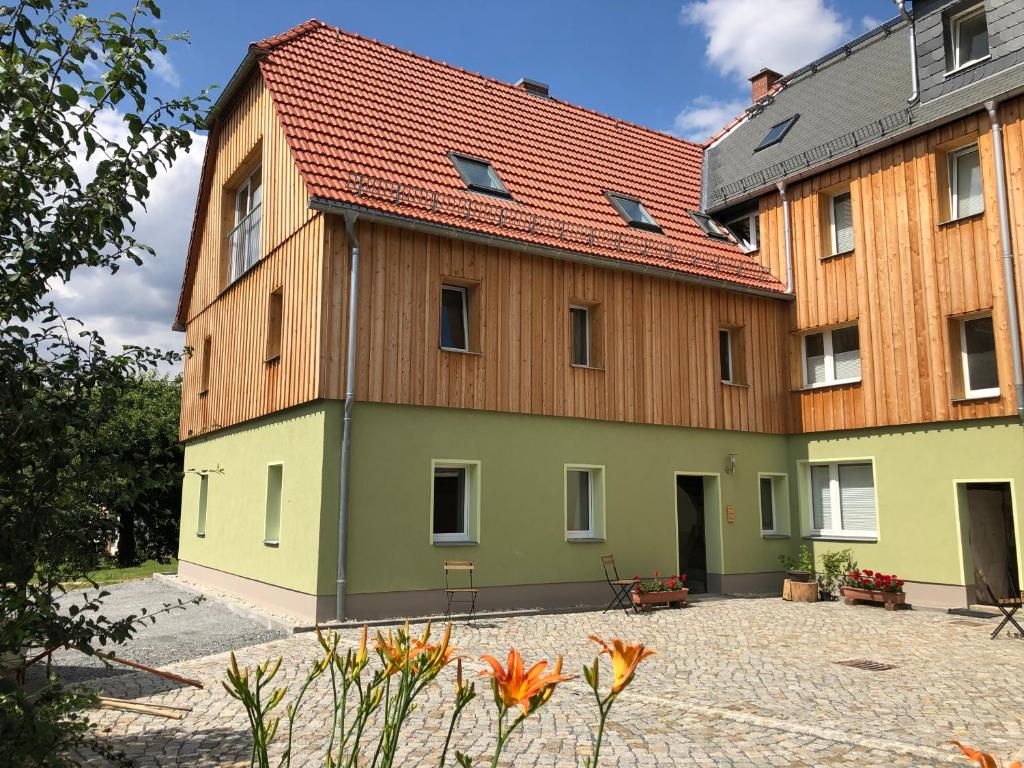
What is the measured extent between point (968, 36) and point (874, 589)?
32.8 ft

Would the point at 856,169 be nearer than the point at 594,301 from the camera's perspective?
No

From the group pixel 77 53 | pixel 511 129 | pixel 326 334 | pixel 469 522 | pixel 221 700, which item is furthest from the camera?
pixel 511 129

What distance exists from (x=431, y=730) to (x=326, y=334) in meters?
6.69

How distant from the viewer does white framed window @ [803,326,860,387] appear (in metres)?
15.7

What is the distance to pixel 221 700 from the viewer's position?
746 cm

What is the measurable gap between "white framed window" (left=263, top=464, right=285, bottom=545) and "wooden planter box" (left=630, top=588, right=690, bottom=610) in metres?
6.00

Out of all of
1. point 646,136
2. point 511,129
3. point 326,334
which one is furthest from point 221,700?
point 646,136

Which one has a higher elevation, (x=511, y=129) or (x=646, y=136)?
(x=646, y=136)

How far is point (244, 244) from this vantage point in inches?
647

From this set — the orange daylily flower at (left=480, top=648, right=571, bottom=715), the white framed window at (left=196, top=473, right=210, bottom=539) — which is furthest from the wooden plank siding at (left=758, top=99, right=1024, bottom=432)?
the orange daylily flower at (left=480, top=648, right=571, bottom=715)

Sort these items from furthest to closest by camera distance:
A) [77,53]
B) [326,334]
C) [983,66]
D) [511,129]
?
[511,129] < [983,66] < [326,334] < [77,53]

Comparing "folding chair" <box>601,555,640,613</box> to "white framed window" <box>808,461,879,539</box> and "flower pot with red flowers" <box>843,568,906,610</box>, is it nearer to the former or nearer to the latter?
"flower pot with red flowers" <box>843,568,906,610</box>

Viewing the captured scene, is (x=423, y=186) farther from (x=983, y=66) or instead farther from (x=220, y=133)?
(x=983, y=66)

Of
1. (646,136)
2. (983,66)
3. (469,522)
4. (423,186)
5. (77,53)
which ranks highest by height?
(646,136)
